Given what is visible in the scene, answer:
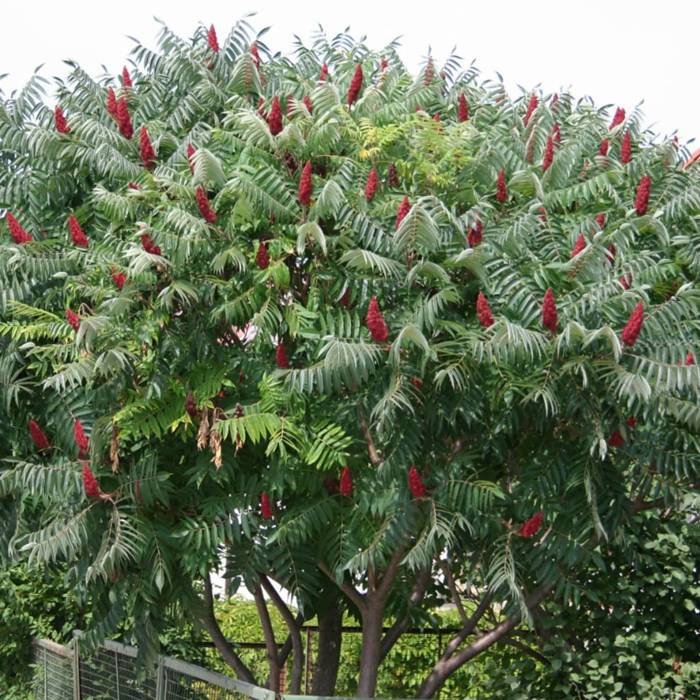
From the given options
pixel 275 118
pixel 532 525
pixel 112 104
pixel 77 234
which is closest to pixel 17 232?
pixel 77 234

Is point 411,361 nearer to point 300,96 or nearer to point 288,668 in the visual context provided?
point 300,96

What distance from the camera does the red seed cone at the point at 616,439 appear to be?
9762 millimetres

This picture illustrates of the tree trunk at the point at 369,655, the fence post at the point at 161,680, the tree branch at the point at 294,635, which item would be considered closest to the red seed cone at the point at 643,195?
the tree trunk at the point at 369,655

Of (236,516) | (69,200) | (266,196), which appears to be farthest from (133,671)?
(266,196)

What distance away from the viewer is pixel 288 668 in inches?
635

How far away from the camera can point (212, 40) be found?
39.7 feet

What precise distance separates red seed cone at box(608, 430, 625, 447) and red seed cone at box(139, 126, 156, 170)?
4.27 metres

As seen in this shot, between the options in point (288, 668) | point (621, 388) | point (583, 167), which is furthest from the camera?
point (288, 668)

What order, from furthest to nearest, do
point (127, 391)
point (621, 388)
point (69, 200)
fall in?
point (69, 200) < point (127, 391) < point (621, 388)

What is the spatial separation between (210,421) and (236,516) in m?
0.87

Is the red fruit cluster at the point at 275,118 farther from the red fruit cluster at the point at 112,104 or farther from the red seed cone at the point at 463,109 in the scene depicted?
the red fruit cluster at the point at 112,104

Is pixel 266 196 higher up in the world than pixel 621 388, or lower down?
higher up

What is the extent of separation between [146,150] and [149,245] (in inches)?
57.7

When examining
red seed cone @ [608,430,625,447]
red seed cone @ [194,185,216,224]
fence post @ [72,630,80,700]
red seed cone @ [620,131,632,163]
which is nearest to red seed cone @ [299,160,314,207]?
red seed cone @ [194,185,216,224]
